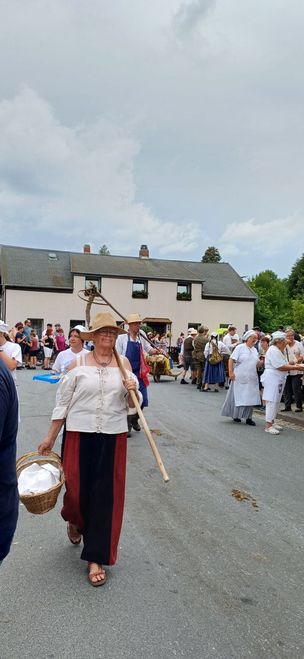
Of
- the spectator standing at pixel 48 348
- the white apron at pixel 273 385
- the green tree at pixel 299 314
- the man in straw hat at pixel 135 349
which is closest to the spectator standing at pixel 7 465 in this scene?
the man in straw hat at pixel 135 349

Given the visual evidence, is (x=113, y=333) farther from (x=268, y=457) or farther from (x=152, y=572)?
(x=268, y=457)

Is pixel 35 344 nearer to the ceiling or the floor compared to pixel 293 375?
nearer to the ceiling

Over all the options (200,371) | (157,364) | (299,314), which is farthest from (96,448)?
(299,314)

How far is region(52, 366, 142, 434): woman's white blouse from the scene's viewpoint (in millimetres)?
3512

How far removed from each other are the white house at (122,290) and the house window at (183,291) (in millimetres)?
24

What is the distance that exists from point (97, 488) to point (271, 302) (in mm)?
68981

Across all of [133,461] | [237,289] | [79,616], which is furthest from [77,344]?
[237,289]

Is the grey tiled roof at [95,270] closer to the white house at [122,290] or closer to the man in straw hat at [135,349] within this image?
the white house at [122,290]

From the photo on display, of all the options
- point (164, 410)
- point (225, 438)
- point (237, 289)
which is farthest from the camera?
point (237, 289)

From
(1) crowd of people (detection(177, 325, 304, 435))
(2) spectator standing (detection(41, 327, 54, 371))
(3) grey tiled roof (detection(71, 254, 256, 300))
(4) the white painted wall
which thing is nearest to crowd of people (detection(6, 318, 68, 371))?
(2) spectator standing (detection(41, 327, 54, 371))

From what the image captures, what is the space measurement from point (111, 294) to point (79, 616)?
35.4 meters

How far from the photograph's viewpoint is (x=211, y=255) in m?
80.4

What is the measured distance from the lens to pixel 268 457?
23.2 feet

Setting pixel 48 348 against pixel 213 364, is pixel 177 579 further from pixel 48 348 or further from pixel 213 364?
pixel 48 348
